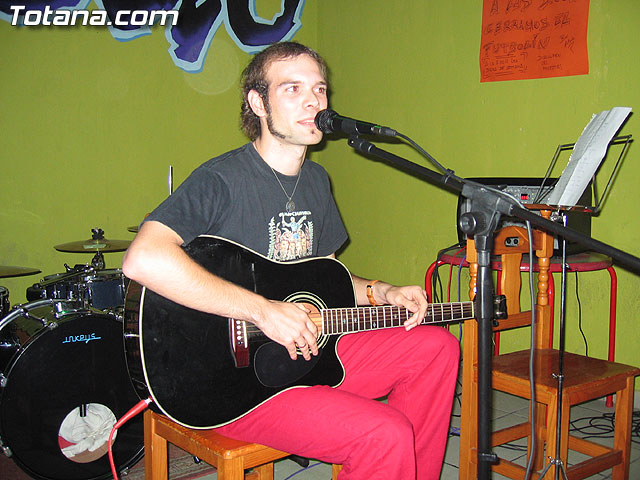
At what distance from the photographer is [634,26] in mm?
2613

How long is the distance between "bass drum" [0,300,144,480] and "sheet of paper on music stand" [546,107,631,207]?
1.68 m

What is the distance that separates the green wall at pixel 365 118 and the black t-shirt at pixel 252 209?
155 centimetres

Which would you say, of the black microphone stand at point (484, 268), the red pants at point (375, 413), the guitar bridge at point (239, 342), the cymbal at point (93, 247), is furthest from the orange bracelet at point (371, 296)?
the cymbal at point (93, 247)

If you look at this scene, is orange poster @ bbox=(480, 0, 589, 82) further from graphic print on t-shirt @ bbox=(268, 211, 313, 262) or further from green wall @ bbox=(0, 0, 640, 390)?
graphic print on t-shirt @ bbox=(268, 211, 313, 262)

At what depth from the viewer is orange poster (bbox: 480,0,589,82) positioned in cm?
271

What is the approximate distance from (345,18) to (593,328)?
2.51m

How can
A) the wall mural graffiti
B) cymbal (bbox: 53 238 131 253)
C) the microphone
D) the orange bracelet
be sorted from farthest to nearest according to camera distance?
the wall mural graffiti
cymbal (bbox: 53 238 131 253)
the orange bracelet
the microphone

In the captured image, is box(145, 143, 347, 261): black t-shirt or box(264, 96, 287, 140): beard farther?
box(264, 96, 287, 140): beard

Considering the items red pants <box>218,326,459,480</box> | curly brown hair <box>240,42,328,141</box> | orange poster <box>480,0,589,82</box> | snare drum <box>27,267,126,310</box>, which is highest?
orange poster <box>480,0,589,82</box>

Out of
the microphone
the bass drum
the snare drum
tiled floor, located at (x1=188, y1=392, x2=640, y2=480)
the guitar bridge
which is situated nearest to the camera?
the microphone

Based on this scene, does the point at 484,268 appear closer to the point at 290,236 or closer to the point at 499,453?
the point at 290,236

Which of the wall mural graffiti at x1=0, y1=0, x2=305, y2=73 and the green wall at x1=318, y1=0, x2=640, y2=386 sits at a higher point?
the wall mural graffiti at x1=0, y1=0, x2=305, y2=73

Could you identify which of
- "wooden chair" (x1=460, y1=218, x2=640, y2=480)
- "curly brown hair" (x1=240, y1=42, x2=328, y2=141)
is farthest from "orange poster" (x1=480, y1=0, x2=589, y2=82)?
"curly brown hair" (x1=240, y1=42, x2=328, y2=141)

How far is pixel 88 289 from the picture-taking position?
241cm
